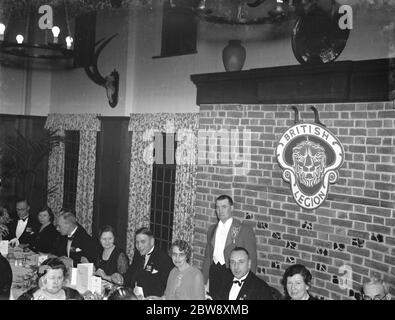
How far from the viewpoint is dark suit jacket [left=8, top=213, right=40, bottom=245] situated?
5.16 m

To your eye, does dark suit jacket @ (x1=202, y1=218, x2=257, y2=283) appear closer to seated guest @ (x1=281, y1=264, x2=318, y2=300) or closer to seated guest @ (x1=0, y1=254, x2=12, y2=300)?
seated guest @ (x1=281, y1=264, x2=318, y2=300)

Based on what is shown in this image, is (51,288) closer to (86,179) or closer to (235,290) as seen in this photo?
(235,290)

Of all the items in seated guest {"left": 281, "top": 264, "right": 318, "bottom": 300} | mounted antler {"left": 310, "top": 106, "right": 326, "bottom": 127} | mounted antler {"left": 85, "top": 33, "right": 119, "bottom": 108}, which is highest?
mounted antler {"left": 85, "top": 33, "right": 119, "bottom": 108}

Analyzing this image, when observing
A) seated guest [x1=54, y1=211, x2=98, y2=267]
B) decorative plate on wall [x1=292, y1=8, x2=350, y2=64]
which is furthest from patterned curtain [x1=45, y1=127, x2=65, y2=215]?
decorative plate on wall [x1=292, y1=8, x2=350, y2=64]

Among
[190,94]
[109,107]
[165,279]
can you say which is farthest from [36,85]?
[165,279]

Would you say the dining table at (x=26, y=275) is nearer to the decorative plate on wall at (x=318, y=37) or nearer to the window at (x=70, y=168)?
the window at (x=70, y=168)

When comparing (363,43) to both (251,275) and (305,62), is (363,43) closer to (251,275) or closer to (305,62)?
(305,62)

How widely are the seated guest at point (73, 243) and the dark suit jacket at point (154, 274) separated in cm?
66

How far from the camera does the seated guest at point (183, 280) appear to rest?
11.6ft

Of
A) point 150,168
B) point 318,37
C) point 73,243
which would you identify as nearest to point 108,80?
point 150,168

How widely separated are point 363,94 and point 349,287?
1604mm

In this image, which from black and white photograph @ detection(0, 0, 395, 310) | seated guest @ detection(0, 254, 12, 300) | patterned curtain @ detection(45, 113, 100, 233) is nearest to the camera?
seated guest @ detection(0, 254, 12, 300)

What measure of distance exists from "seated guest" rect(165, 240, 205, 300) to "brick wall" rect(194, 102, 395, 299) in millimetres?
1241

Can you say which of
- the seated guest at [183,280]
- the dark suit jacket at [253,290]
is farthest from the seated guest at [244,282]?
the seated guest at [183,280]
